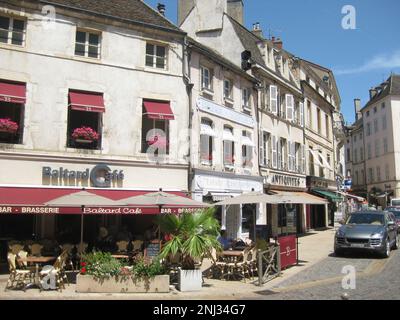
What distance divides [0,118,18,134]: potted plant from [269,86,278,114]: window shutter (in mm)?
14649

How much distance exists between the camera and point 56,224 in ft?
47.4

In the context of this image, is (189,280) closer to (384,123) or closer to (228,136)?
(228,136)

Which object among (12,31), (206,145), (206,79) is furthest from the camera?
(206,79)

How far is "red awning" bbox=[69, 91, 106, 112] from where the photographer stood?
14305 mm

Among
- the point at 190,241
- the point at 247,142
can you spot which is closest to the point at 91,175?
the point at 190,241

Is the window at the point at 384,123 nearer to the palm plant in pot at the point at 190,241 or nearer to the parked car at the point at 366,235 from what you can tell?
the parked car at the point at 366,235

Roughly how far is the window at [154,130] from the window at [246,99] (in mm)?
6218

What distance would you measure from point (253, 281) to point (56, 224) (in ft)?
23.4

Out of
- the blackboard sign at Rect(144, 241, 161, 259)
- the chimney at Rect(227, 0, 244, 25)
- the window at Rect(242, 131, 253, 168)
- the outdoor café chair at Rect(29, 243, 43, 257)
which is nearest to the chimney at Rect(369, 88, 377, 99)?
the chimney at Rect(227, 0, 244, 25)

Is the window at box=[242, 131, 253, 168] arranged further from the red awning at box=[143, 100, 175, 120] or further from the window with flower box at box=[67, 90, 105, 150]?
the window with flower box at box=[67, 90, 105, 150]

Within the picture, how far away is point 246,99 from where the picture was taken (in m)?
A: 21.9

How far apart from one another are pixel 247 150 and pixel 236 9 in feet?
34.3

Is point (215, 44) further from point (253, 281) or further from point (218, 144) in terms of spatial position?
point (253, 281)
